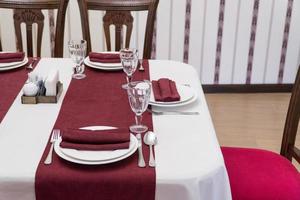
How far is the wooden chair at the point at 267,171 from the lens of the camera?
156cm

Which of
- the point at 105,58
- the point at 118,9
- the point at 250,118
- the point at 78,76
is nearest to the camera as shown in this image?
the point at 78,76

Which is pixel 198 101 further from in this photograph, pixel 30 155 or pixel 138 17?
pixel 138 17

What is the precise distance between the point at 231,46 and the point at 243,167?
6.16ft

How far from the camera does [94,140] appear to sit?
1.25m

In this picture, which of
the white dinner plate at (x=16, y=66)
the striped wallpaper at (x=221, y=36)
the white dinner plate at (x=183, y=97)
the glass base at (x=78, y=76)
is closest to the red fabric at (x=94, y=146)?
the white dinner plate at (x=183, y=97)

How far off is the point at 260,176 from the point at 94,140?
64 centimetres

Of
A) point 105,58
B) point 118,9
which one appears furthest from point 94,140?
point 118,9

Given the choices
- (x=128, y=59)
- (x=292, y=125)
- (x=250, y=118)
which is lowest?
(x=250, y=118)

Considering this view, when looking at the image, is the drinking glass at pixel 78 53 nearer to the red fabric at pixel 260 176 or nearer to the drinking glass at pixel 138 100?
the drinking glass at pixel 138 100

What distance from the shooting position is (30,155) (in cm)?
125

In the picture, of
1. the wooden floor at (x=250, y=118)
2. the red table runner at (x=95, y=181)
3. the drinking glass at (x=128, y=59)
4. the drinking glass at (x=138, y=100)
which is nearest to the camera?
the red table runner at (x=95, y=181)

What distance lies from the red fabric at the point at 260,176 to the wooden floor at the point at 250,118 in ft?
3.44

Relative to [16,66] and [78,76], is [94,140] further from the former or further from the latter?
[16,66]

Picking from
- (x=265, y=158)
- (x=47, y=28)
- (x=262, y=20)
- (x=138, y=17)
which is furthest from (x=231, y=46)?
(x=265, y=158)
